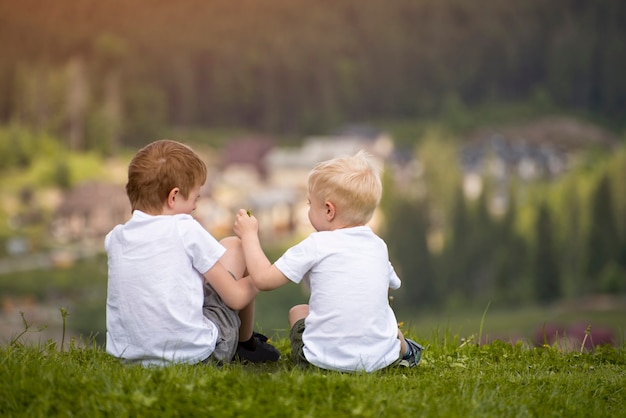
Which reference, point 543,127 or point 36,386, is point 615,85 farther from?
point 36,386

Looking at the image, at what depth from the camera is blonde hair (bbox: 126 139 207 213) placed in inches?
115

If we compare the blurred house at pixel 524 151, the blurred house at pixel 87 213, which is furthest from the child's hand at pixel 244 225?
the blurred house at pixel 524 151

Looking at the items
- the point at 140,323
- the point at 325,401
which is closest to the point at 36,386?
the point at 140,323

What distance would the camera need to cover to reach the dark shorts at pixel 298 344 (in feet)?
10.0

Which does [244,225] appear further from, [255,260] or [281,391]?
[281,391]

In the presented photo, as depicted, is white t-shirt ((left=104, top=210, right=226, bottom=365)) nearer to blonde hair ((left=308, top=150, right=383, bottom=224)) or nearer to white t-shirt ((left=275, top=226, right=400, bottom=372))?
white t-shirt ((left=275, top=226, right=400, bottom=372))

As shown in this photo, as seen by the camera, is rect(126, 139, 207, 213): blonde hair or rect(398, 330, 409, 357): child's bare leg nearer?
rect(126, 139, 207, 213): blonde hair

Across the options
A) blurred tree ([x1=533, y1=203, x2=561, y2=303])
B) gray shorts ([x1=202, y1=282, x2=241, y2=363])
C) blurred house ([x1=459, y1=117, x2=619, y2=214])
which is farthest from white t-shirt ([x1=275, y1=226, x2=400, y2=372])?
blurred tree ([x1=533, y1=203, x2=561, y2=303])

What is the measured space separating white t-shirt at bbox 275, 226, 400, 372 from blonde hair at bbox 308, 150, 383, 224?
3.0 inches

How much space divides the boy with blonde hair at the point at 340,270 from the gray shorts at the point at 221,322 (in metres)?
0.21

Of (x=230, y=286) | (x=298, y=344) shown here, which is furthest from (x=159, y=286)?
(x=298, y=344)

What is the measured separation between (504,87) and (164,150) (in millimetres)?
21543

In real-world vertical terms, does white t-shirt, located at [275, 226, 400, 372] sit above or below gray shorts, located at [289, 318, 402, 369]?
above

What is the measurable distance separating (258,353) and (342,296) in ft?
1.70
